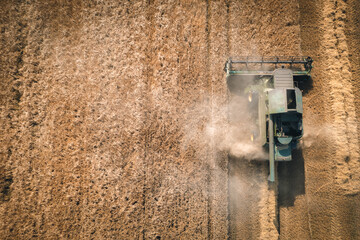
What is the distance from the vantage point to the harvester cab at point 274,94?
3688 millimetres

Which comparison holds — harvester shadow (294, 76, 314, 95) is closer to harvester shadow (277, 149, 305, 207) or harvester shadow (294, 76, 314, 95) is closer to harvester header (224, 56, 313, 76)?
harvester header (224, 56, 313, 76)

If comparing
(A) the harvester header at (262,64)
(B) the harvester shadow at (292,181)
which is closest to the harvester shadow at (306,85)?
(A) the harvester header at (262,64)

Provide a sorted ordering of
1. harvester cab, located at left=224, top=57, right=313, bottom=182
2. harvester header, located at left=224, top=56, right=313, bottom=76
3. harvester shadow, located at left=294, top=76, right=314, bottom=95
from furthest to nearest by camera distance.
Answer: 1. harvester shadow, located at left=294, top=76, right=314, bottom=95
2. harvester header, located at left=224, top=56, right=313, bottom=76
3. harvester cab, located at left=224, top=57, right=313, bottom=182

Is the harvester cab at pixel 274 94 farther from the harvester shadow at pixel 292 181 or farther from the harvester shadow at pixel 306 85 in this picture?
the harvester shadow at pixel 292 181

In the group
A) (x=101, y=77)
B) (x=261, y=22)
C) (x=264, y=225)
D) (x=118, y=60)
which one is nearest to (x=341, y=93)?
(x=261, y=22)

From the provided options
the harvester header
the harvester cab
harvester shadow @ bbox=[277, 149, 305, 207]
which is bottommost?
harvester shadow @ bbox=[277, 149, 305, 207]

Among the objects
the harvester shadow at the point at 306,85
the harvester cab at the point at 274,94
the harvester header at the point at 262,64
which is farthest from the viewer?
the harvester shadow at the point at 306,85

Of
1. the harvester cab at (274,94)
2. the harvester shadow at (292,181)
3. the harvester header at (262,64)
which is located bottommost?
the harvester shadow at (292,181)

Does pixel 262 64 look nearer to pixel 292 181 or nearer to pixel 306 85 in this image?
pixel 306 85

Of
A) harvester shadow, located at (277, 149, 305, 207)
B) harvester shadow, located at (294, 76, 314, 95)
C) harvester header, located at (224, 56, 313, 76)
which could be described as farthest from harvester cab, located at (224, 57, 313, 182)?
harvester shadow, located at (277, 149, 305, 207)

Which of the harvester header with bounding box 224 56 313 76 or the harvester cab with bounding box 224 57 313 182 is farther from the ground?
the harvester header with bounding box 224 56 313 76

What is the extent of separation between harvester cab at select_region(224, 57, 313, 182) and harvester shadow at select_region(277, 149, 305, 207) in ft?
2.28

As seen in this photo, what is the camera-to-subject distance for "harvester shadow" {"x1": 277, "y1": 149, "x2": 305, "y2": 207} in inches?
173

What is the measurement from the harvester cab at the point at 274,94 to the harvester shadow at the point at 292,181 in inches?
27.4
